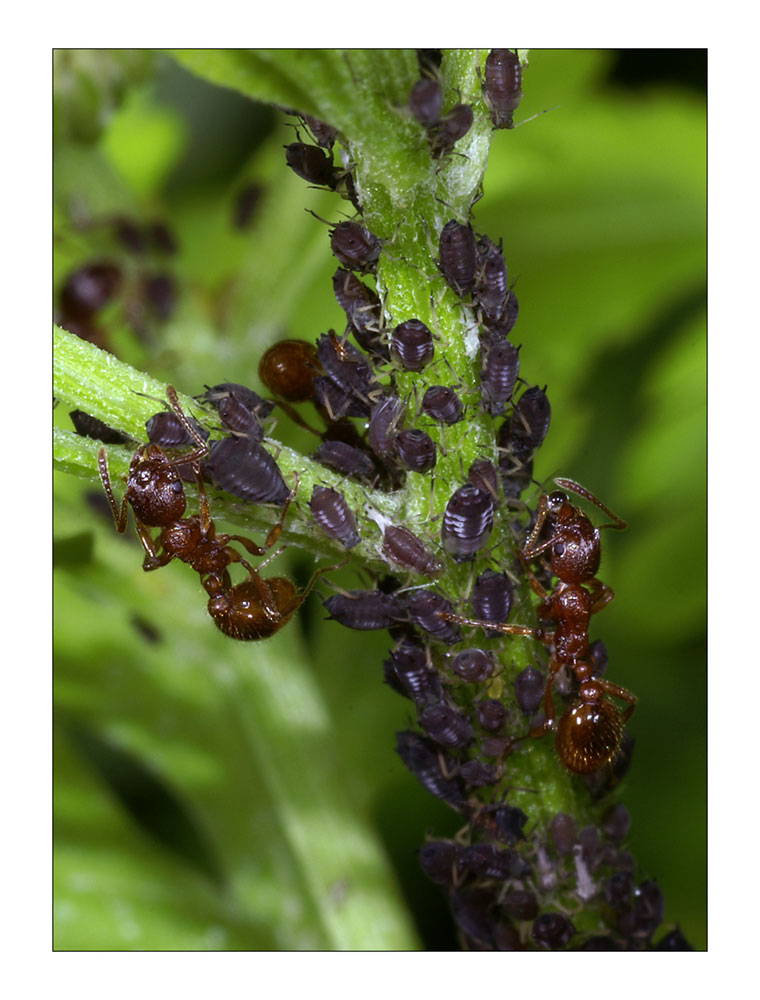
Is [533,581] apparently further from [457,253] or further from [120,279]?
[120,279]

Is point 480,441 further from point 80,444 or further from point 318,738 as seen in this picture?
point 318,738

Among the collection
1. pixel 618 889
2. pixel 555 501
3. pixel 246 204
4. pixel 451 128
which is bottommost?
pixel 618 889

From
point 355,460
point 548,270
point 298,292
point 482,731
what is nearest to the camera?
point 355,460

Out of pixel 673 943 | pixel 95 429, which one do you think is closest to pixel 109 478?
pixel 95 429

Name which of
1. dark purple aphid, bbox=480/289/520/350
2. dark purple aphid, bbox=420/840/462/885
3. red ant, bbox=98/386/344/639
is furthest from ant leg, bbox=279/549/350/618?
dark purple aphid, bbox=420/840/462/885

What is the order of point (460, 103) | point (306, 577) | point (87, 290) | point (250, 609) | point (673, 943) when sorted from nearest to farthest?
point (460, 103)
point (673, 943)
point (250, 609)
point (306, 577)
point (87, 290)

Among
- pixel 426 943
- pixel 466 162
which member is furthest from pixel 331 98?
pixel 426 943

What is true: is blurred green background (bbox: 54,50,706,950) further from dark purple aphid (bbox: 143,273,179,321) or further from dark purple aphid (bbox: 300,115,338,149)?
dark purple aphid (bbox: 300,115,338,149)
